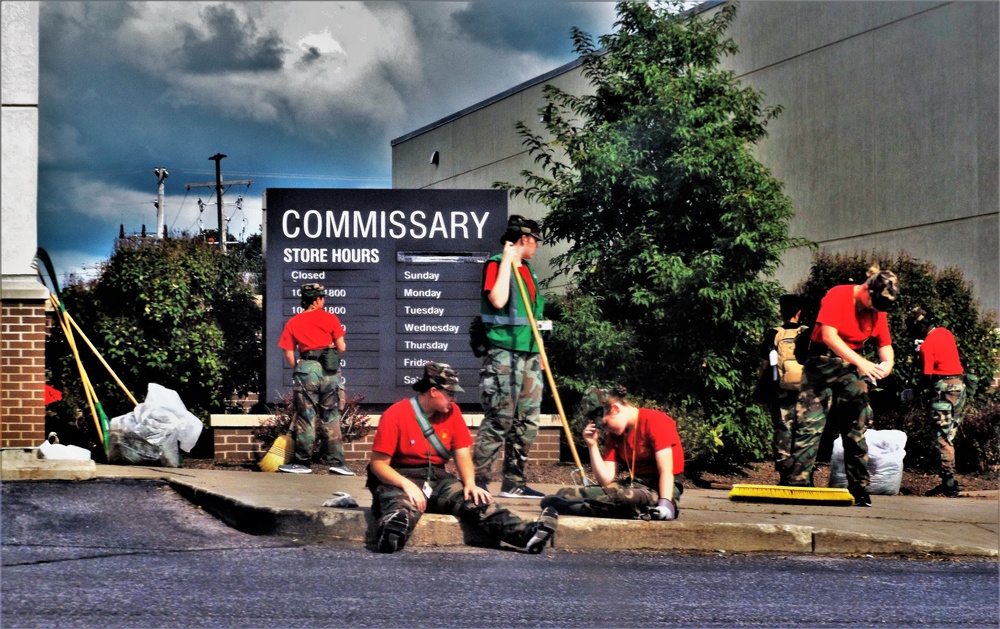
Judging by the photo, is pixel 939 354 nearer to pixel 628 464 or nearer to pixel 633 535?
pixel 628 464

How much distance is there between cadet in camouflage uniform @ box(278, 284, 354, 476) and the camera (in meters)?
11.5

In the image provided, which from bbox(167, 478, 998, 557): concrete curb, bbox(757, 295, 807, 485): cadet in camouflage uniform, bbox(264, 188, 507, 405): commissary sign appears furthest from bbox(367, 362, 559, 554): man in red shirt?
bbox(264, 188, 507, 405): commissary sign

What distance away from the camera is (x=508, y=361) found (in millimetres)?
8453

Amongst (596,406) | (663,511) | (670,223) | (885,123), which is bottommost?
(663,511)

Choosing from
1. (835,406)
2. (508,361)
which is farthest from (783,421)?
(508,361)

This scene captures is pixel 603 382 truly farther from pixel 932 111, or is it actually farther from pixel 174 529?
pixel 932 111

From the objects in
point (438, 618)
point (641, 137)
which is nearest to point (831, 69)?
point (641, 137)

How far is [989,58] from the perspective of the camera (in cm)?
1764

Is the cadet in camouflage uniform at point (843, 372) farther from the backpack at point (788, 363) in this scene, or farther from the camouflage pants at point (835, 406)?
the backpack at point (788, 363)

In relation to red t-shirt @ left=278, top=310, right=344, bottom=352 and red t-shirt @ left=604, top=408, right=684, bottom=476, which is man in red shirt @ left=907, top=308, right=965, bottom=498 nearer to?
red t-shirt @ left=604, top=408, right=684, bottom=476

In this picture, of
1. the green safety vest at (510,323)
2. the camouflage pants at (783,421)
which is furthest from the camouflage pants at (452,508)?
the camouflage pants at (783,421)

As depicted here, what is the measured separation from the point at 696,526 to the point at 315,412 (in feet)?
16.3

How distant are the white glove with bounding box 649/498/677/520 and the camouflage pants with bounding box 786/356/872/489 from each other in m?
1.89

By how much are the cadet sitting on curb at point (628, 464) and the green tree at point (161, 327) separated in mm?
6976
